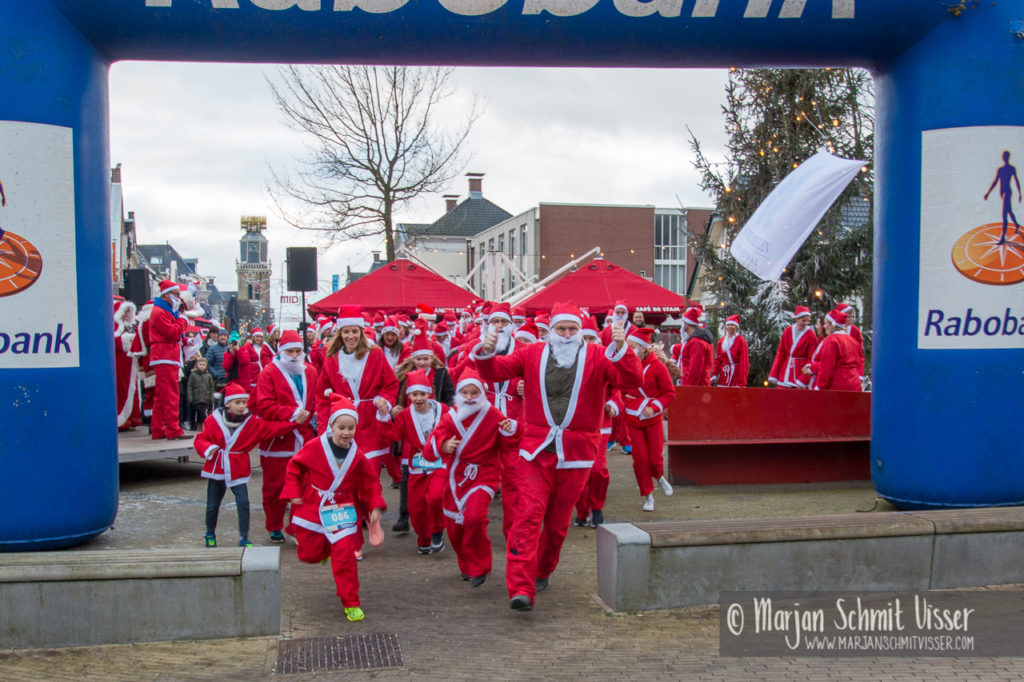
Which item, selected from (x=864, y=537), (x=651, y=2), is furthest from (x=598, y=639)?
(x=651, y=2)

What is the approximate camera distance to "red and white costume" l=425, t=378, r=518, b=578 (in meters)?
6.88

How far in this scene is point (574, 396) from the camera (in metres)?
6.41

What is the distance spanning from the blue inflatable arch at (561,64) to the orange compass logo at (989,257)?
72 millimetres

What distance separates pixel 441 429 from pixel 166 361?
6.00m

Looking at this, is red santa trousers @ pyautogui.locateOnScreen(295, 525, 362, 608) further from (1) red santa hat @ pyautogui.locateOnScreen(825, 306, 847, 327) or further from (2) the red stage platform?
(1) red santa hat @ pyautogui.locateOnScreen(825, 306, 847, 327)

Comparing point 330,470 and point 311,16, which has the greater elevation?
point 311,16

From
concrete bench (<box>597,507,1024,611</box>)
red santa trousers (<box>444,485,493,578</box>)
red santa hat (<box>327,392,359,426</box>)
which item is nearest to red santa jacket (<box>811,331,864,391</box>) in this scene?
concrete bench (<box>597,507,1024,611</box>)

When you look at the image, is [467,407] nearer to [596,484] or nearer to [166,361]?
[596,484]

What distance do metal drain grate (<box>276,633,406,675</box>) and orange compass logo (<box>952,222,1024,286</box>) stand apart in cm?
521

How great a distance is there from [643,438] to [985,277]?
352cm

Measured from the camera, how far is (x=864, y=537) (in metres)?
6.27

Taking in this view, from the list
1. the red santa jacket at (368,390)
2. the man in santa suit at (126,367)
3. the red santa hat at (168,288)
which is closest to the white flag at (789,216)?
the red santa jacket at (368,390)

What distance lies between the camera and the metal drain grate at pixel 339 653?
203 inches

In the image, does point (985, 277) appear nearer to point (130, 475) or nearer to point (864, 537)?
point (864, 537)
